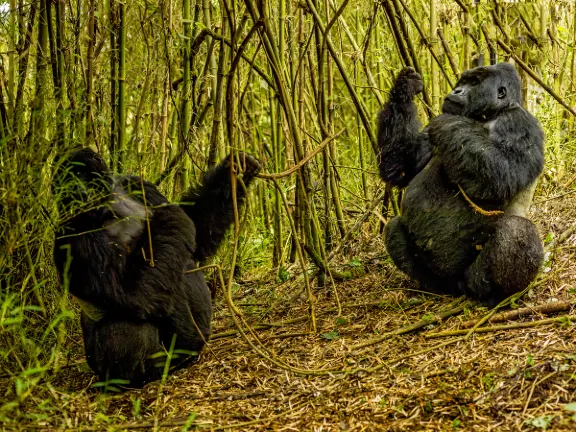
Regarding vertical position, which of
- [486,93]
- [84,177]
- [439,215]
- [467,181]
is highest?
[486,93]

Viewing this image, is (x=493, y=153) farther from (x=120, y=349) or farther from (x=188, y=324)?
(x=120, y=349)

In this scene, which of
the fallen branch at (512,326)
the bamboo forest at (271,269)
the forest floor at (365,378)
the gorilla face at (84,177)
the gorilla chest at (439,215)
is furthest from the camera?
the gorilla chest at (439,215)

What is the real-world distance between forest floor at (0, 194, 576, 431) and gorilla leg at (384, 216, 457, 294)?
0.08 metres

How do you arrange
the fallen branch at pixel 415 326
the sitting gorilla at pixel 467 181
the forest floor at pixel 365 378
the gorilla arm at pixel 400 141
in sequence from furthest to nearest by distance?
the gorilla arm at pixel 400 141, the sitting gorilla at pixel 467 181, the fallen branch at pixel 415 326, the forest floor at pixel 365 378

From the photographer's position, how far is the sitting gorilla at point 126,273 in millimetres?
3436

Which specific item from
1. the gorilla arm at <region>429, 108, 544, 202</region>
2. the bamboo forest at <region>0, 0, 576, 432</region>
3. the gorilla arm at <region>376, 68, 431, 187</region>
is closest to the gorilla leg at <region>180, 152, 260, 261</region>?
the bamboo forest at <region>0, 0, 576, 432</region>

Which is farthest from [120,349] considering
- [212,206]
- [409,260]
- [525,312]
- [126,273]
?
[525,312]

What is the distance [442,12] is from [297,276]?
2.19m

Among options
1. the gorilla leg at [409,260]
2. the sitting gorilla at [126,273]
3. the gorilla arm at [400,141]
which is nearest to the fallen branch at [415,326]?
the gorilla leg at [409,260]

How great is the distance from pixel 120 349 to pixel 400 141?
2.18m

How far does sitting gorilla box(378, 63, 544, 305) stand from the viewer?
3895 millimetres

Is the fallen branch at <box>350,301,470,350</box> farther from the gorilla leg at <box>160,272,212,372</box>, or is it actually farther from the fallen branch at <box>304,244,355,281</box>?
the gorilla leg at <box>160,272,212,372</box>

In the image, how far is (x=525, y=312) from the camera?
364 centimetres

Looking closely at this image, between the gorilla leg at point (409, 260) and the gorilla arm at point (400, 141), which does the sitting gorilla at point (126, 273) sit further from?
the gorilla arm at point (400, 141)
